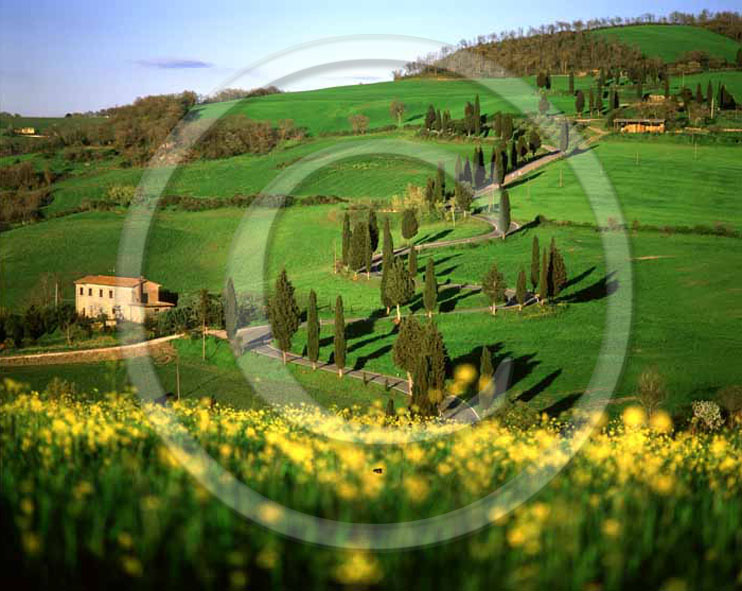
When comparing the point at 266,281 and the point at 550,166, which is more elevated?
the point at 550,166

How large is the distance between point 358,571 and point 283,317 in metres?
40.8

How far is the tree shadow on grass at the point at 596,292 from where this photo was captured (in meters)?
56.9

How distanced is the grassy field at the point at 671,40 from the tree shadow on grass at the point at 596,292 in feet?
390

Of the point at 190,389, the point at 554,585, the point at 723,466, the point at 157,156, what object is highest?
the point at 157,156

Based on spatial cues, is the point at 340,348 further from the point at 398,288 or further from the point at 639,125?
the point at 639,125

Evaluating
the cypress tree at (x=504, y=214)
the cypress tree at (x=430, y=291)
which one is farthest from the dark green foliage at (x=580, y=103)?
the cypress tree at (x=430, y=291)

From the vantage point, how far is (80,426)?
8.12 meters

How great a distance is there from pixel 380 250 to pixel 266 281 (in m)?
12.0

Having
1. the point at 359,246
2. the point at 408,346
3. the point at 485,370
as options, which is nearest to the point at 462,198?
the point at 359,246

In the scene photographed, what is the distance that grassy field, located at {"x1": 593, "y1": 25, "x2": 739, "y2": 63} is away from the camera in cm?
16625

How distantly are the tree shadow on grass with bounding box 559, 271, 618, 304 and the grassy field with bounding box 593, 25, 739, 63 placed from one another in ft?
390

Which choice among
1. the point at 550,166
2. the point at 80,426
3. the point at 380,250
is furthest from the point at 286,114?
the point at 80,426

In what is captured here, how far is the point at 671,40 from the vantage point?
6959 inches

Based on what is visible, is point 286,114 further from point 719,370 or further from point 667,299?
point 719,370
